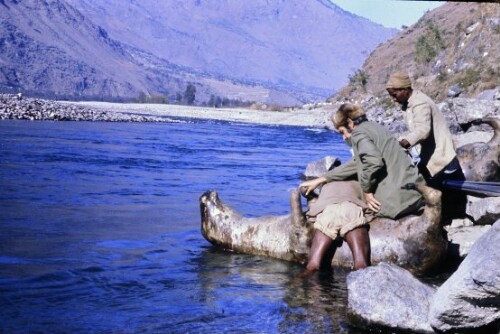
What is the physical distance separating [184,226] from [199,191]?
4407mm

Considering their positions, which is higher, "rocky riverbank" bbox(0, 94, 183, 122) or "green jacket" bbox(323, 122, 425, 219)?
"rocky riverbank" bbox(0, 94, 183, 122)

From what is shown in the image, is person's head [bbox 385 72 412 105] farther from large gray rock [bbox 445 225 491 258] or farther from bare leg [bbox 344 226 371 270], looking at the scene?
bare leg [bbox 344 226 371 270]

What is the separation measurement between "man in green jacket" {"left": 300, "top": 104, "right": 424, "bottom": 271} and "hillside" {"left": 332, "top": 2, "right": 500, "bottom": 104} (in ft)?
102

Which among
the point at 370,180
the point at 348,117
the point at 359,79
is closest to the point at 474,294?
the point at 370,180

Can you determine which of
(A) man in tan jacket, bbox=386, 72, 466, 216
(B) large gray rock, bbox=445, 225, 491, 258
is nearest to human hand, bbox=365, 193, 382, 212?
(A) man in tan jacket, bbox=386, 72, 466, 216

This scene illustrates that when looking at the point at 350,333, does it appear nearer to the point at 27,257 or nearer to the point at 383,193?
the point at 383,193

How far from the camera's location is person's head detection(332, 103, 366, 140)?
7445mm

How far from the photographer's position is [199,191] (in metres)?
15.3

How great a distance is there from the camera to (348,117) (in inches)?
294

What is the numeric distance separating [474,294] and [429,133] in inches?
144

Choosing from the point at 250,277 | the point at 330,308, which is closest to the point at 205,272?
the point at 250,277

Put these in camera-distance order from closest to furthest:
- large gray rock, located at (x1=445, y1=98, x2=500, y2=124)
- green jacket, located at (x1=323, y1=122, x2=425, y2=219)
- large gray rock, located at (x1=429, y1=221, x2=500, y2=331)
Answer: large gray rock, located at (x1=429, y1=221, x2=500, y2=331)
green jacket, located at (x1=323, y1=122, x2=425, y2=219)
large gray rock, located at (x1=445, y1=98, x2=500, y2=124)

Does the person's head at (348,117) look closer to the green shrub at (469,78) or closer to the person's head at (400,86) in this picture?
the person's head at (400,86)

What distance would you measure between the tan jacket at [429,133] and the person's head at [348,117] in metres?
1.02
